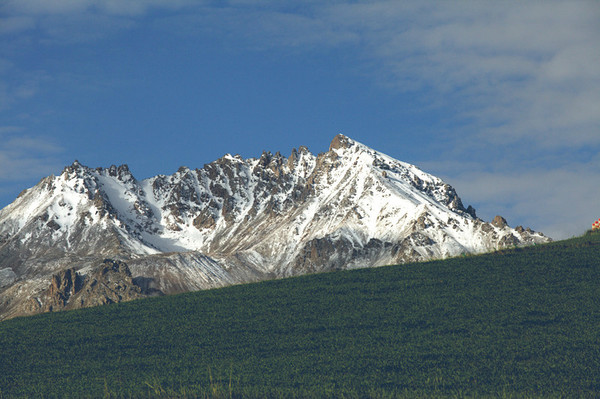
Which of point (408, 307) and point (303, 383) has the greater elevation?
point (408, 307)

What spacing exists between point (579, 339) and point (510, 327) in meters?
4.49

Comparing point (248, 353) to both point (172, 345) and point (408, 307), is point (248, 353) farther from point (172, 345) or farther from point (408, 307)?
point (408, 307)

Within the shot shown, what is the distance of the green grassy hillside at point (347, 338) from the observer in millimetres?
36688

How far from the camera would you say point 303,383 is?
37.0 meters

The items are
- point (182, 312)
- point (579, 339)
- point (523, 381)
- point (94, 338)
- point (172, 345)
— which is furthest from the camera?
point (182, 312)

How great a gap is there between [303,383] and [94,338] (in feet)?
61.3

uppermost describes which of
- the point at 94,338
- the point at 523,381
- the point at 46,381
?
the point at 94,338

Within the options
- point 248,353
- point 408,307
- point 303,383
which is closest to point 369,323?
point 408,307

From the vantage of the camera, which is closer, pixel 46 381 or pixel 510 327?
pixel 46 381

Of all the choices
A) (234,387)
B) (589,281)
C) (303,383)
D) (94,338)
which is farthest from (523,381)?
(94,338)

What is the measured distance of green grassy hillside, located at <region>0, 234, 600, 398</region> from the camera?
36688mm

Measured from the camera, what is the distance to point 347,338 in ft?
146

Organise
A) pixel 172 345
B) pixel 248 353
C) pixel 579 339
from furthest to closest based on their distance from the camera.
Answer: pixel 172 345 → pixel 248 353 → pixel 579 339

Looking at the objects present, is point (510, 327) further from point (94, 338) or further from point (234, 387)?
point (94, 338)
